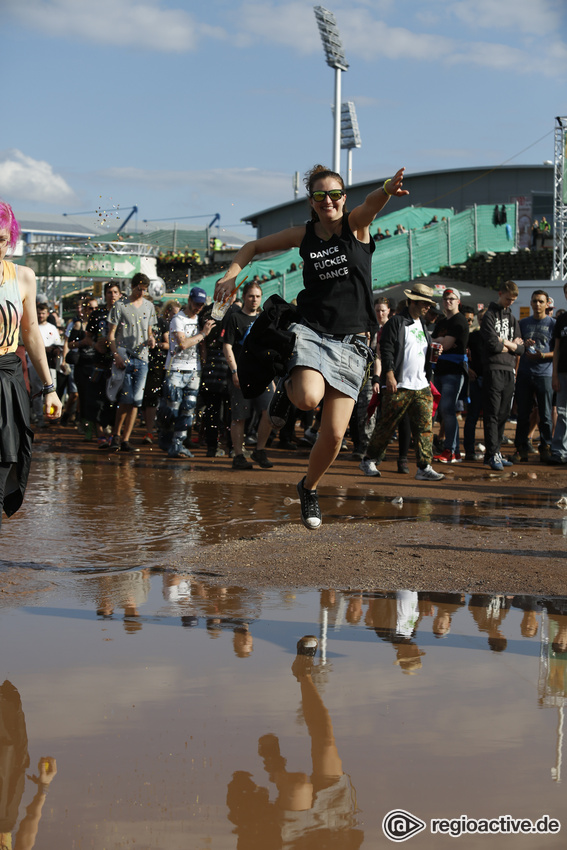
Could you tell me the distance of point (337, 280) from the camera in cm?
514

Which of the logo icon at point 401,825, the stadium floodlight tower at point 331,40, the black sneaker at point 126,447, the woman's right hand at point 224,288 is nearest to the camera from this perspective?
the logo icon at point 401,825

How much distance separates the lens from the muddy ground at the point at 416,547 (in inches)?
202

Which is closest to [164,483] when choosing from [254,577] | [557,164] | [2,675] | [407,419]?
[407,419]

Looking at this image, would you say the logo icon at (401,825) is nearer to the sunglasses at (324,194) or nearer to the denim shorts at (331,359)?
the denim shorts at (331,359)

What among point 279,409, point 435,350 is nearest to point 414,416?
point 435,350

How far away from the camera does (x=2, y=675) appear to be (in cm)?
346

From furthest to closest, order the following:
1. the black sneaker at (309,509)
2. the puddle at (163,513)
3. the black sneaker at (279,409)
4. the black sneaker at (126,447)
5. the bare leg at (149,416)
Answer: the bare leg at (149,416), the black sneaker at (126,447), the puddle at (163,513), the black sneaker at (279,409), the black sneaker at (309,509)

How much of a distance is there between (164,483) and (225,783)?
21.5 feet

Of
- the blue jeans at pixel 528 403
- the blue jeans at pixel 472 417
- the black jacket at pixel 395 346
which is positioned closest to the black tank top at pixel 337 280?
the black jacket at pixel 395 346

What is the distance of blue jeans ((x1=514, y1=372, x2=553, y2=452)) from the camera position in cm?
1200

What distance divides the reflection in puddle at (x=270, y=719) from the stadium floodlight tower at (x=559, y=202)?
22220 mm

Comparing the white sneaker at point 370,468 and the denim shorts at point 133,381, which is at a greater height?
the denim shorts at point 133,381

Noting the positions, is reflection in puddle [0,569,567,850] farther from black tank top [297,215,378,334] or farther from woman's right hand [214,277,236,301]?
woman's right hand [214,277,236,301]

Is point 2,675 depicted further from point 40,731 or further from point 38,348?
point 38,348
